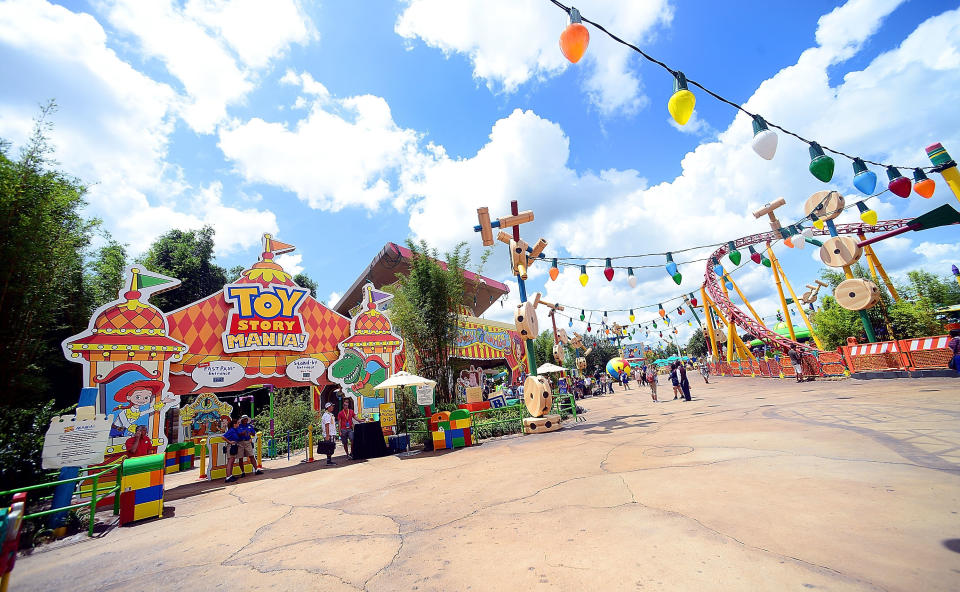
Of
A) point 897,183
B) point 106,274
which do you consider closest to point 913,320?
point 897,183

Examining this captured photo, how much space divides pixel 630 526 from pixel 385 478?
16.6 feet

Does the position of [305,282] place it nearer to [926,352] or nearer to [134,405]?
[134,405]

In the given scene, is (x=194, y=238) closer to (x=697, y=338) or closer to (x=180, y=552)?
(x=180, y=552)

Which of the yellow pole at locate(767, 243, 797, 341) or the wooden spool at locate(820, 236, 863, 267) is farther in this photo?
the yellow pole at locate(767, 243, 797, 341)

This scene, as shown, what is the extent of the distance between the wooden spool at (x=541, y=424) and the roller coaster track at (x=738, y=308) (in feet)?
45.7

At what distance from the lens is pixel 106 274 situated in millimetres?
14812

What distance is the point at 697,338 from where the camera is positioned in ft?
208

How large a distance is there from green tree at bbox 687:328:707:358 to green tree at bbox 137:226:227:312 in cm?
6326

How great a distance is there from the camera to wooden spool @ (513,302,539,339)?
32.3 ft

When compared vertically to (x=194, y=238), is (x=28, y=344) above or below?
below

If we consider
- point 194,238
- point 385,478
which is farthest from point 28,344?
point 194,238

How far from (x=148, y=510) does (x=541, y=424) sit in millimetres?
8175

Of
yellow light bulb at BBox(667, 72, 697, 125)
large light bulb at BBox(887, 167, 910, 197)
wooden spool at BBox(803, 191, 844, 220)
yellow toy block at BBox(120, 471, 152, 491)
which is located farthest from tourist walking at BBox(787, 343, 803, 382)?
yellow toy block at BBox(120, 471, 152, 491)

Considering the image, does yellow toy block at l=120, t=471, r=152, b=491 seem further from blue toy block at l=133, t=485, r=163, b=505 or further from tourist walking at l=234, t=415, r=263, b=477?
tourist walking at l=234, t=415, r=263, b=477
